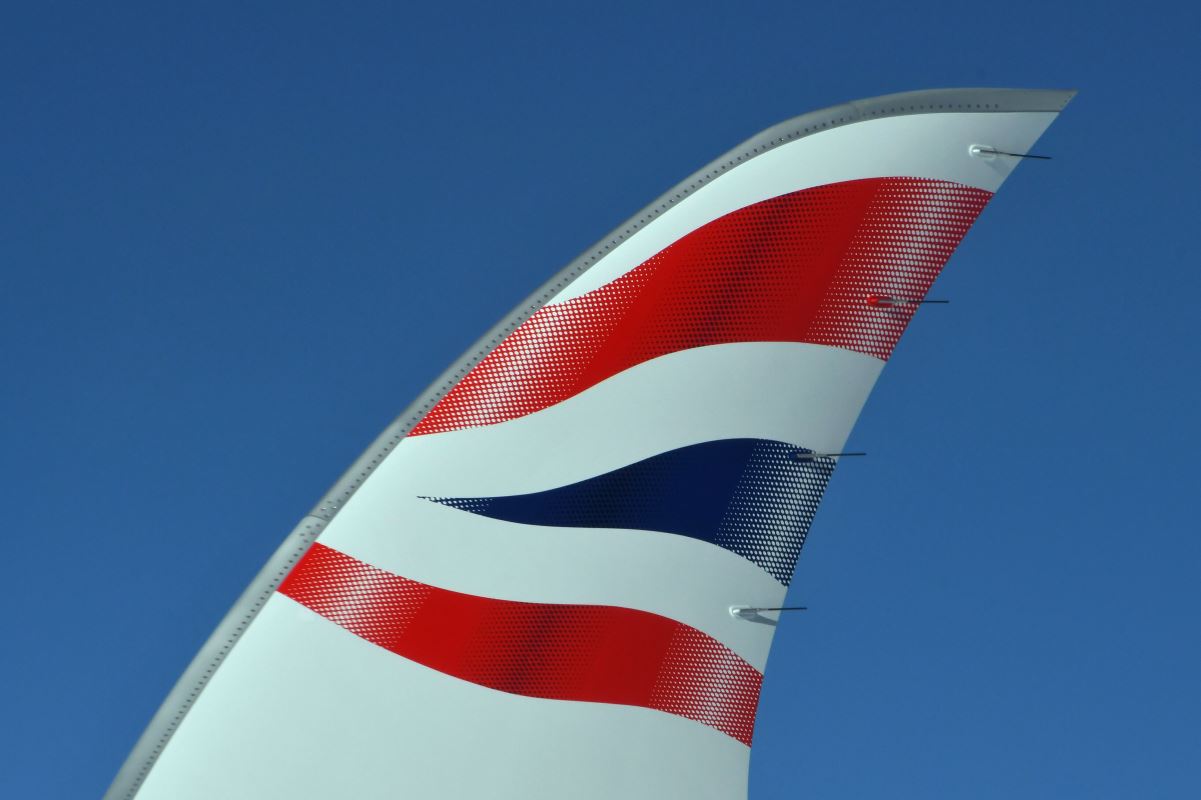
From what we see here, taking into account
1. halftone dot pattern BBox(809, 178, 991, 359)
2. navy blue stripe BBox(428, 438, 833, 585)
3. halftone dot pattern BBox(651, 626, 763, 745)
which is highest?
halftone dot pattern BBox(809, 178, 991, 359)

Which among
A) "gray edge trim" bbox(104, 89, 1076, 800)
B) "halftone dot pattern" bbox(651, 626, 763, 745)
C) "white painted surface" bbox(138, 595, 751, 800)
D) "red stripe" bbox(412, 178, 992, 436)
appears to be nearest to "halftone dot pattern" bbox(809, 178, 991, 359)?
"red stripe" bbox(412, 178, 992, 436)

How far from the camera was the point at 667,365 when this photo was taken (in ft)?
6.77

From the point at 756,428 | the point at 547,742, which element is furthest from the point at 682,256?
the point at 547,742

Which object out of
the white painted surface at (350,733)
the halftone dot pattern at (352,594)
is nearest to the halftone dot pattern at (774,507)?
the white painted surface at (350,733)

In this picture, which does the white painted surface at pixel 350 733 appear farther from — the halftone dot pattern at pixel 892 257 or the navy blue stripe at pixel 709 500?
the halftone dot pattern at pixel 892 257

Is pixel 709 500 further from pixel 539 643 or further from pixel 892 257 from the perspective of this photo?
pixel 892 257

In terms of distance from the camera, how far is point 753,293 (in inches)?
83.1

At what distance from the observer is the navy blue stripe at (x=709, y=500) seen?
201 centimetres

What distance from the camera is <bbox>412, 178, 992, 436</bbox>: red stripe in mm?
1950

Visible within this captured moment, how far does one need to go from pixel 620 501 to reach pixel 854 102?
76cm

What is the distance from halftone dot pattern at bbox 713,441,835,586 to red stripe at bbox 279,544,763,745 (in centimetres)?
18

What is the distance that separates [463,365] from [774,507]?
0.67m

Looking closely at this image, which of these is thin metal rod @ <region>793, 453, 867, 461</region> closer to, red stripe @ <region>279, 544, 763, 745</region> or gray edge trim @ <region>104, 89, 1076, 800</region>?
red stripe @ <region>279, 544, 763, 745</region>

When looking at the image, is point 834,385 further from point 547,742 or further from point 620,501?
point 547,742
